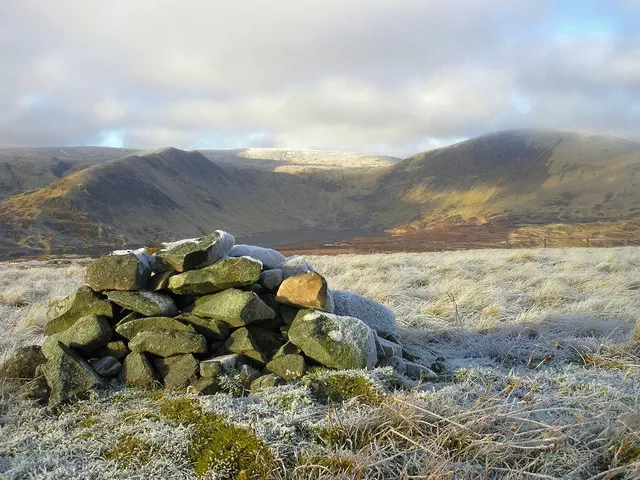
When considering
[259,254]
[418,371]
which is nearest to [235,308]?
[259,254]

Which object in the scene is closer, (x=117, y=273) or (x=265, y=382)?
(x=265, y=382)

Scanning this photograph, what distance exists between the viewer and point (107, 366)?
18.1 feet

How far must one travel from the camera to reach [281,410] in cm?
424

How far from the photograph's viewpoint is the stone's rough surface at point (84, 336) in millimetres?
5582

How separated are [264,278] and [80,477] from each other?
10.8 feet

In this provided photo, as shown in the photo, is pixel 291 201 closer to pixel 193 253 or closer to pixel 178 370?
pixel 193 253

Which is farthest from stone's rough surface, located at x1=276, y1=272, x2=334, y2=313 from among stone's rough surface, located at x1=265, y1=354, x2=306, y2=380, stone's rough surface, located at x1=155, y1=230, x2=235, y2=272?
stone's rough surface, located at x1=155, y1=230, x2=235, y2=272

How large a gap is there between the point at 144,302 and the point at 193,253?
85cm

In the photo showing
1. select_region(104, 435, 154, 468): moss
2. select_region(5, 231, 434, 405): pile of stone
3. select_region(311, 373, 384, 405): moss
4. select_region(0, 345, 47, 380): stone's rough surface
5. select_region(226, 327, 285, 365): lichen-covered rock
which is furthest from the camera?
select_region(226, 327, 285, 365): lichen-covered rock

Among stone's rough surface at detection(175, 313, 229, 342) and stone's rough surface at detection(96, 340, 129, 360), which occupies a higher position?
stone's rough surface at detection(175, 313, 229, 342)

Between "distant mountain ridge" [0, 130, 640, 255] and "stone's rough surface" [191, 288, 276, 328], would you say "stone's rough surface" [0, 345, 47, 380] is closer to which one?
"stone's rough surface" [191, 288, 276, 328]

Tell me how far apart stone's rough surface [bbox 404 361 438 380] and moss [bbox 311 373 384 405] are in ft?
3.99

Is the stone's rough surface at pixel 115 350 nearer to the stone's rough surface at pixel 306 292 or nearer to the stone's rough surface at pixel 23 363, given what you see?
the stone's rough surface at pixel 23 363

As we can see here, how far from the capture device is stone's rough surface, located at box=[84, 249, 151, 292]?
5.91 m
